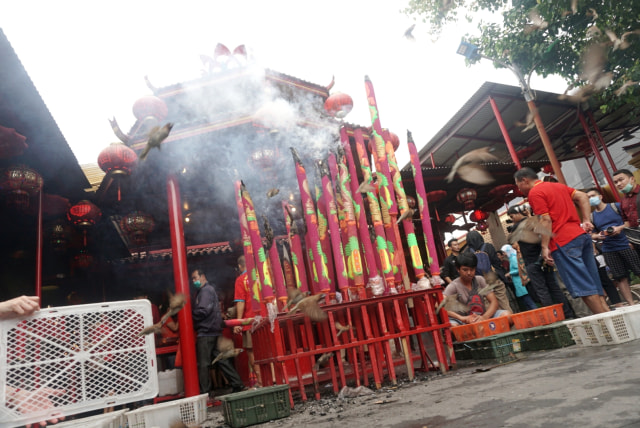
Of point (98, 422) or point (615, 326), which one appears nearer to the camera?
point (98, 422)

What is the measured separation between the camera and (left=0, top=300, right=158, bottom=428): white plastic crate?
217 cm

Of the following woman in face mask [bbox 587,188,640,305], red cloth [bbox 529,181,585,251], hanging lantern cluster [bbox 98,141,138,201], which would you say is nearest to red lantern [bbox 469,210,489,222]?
woman in face mask [bbox 587,188,640,305]

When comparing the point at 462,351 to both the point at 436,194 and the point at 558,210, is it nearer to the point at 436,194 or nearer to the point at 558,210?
the point at 558,210

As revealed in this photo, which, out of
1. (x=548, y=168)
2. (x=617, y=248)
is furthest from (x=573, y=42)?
(x=617, y=248)

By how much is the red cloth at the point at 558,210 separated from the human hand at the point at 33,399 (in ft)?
14.8

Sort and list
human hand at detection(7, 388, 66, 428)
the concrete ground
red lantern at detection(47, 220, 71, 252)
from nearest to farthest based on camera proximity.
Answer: the concrete ground, human hand at detection(7, 388, 66, 428), red lantern at detection(47, 220, 71, 252)

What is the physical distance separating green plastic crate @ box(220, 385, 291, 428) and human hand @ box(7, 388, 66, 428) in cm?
117

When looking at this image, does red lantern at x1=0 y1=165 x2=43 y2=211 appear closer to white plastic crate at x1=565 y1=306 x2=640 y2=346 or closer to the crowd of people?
the crowd of people

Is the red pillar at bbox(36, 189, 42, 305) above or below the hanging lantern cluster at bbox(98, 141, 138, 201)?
below

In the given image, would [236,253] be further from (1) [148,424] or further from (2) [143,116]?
(1) [148,424]

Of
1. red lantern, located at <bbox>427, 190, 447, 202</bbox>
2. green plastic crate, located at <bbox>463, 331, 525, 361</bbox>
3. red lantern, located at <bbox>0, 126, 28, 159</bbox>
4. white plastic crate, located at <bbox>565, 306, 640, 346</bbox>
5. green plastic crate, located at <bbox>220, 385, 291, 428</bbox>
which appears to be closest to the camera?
green plastic crate, located at <bbox>220, 385, 291, 428</bbox>

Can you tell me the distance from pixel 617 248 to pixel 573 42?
21.3 feet

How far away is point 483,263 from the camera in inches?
252

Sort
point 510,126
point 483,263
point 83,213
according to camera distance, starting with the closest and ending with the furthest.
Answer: point 483,263
point 83,213
point 510,126
